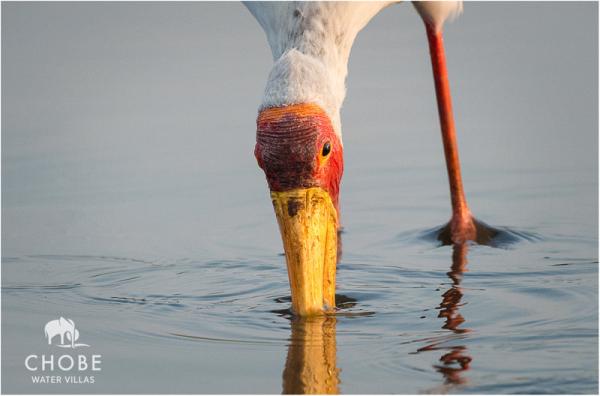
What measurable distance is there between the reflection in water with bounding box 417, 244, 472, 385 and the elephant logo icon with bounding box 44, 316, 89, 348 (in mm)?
1559

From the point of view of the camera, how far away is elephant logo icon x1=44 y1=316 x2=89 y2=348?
6047 mm

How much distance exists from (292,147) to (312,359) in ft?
3.56

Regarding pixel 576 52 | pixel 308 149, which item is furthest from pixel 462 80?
pixel 308 149

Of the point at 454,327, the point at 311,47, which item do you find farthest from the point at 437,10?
the point at 454,327

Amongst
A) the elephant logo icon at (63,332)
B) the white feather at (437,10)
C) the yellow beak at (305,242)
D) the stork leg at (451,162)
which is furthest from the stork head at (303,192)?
the white feather at (437,10)

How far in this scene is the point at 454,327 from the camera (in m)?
6.12

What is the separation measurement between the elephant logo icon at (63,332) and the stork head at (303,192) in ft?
3.40

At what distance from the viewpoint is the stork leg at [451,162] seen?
27.7 feet

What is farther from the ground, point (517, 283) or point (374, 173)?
point (374, 173)

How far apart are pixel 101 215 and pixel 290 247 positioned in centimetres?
287

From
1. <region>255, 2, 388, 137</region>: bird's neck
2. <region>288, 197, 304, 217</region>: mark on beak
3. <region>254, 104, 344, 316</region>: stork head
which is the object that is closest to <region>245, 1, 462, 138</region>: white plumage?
<region>255, 2, 388, 137</region>: bird's neck

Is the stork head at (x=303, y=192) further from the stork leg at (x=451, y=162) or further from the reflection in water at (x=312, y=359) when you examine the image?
the stork leg at (x=451, y=162)

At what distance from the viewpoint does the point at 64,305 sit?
6.79 meters

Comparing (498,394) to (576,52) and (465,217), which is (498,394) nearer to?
(465,217)
